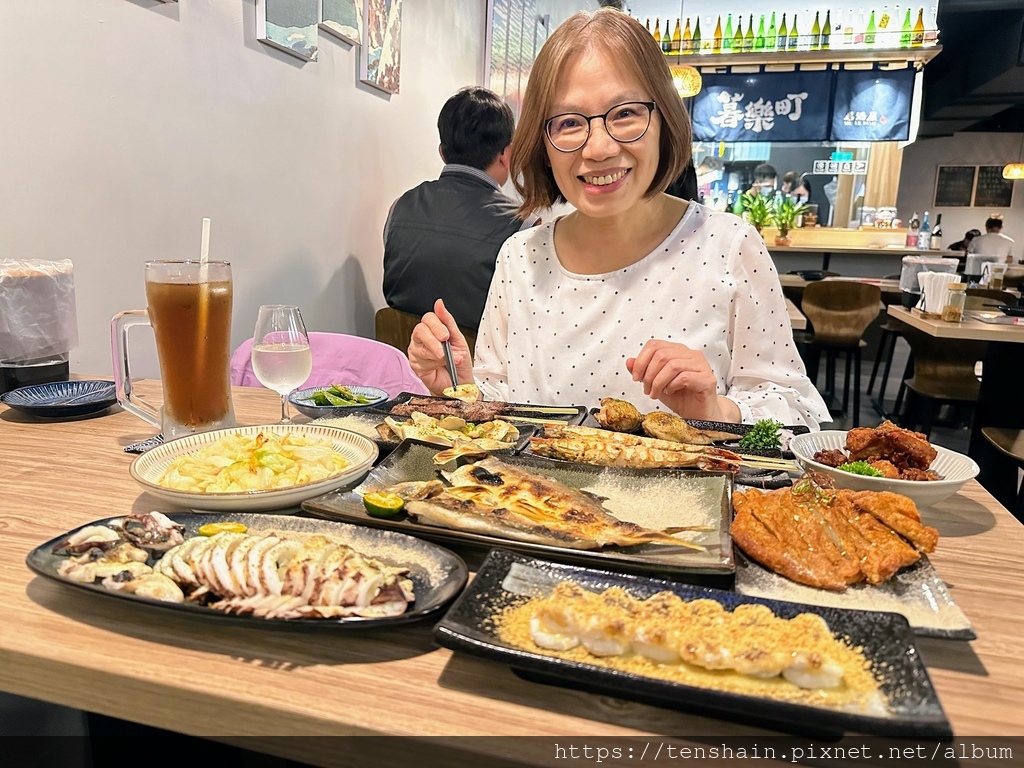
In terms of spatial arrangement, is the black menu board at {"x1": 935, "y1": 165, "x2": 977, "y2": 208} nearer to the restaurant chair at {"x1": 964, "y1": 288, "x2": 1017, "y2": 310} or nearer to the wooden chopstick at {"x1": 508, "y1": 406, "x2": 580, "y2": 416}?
the restaurant chair at {"x1": 964, "y1": 288, "x2": 1017, "y2": 310}

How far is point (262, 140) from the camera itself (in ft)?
9.02

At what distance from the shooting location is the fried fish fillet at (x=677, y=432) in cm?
132

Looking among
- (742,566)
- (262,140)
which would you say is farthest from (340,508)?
(262,140)

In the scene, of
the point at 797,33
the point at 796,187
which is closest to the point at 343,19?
the point at 797,33

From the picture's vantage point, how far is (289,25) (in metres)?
2.78

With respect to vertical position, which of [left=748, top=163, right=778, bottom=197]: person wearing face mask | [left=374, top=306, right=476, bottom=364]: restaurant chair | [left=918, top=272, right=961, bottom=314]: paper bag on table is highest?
[left=748, top=163, right=778, bottom=197]: person wearing face mask

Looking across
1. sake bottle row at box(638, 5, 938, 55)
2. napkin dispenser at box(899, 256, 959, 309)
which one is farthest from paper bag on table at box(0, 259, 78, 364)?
sake bottle row at box(638, 5, 938, 55)

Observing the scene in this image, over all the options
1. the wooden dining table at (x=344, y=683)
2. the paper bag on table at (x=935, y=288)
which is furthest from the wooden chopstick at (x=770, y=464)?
the paper bag on table at (x=935, y=288)

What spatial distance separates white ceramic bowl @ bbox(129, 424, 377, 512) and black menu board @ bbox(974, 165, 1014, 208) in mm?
15706

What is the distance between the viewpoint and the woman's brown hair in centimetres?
169

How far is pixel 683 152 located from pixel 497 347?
0.78 metres

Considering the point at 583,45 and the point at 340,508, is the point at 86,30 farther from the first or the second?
the point at 340,508

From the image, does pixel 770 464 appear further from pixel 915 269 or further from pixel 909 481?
pixel 915 269

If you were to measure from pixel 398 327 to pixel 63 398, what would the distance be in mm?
1963
